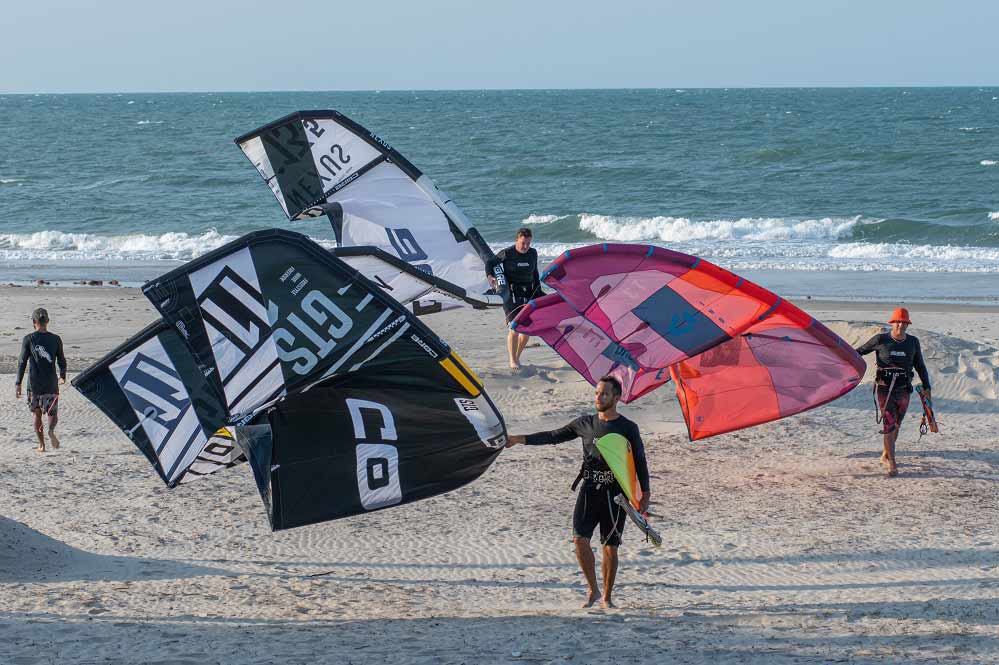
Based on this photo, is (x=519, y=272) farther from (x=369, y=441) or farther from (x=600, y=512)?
(x=369, y=441)

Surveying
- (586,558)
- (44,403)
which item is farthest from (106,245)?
(586,558)

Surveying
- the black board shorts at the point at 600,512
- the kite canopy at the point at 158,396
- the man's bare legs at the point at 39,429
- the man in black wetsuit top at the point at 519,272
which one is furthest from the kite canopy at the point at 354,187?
the black board shorts at the point at 600,512

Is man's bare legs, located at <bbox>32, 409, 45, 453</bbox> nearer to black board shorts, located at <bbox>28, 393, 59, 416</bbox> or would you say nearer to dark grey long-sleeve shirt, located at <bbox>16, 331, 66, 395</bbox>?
black board shorts, located at <bbox>28, 393, 59, 416</bbox>

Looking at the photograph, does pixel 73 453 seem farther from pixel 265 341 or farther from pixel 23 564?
pixel 265 341

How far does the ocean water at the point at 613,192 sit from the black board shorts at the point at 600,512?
48.5 ft

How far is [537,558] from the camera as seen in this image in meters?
6.85

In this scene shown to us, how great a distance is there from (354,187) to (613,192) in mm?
25130

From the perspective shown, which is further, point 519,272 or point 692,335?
point 519,272

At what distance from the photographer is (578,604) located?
236 inches

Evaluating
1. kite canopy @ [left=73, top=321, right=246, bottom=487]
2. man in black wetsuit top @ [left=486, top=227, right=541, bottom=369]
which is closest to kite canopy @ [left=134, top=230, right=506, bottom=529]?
kite canopy @ [left=73, top=321, right=246, bottom=487]

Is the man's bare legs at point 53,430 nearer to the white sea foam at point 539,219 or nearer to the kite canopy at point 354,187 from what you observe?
the kite canopy at point 354,187

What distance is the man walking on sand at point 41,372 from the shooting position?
9.08 meters

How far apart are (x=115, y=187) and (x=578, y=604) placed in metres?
35.4

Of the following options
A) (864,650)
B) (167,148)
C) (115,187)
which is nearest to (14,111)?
(167,148)
